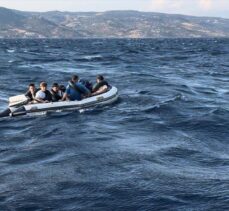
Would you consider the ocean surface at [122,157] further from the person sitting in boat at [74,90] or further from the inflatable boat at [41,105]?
the person sitting in boat at [74,90]

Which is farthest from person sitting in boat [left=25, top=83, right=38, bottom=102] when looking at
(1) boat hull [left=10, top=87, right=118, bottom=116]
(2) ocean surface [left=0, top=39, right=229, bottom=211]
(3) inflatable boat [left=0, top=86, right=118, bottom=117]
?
(2) ocean surface [left=0, top=39, right=229, bottom=211]

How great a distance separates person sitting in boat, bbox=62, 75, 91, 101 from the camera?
25.9 m

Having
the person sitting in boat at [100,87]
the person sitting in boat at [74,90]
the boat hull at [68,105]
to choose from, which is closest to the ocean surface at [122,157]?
the boat hull at [68,105]

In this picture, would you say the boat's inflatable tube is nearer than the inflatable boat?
Yes

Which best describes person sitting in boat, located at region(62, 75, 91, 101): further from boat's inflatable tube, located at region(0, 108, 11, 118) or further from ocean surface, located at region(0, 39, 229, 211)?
boat's inflatable tube, located at region(0, 108, 11, 118)

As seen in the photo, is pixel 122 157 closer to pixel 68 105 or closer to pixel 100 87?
pixel 68 105

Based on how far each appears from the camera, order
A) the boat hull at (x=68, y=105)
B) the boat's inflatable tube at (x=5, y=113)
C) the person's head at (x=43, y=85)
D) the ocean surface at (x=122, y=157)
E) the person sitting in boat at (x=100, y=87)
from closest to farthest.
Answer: the ocean surface at (x=122, y=157) → the boat's inflatable tube at (x=5, y=113) → the person's head at (x=43, y=85) → the boat hull at (x=68, y=105) → the person sitting in boat at (x=100, y=87)

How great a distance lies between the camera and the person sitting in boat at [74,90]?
25911 mm

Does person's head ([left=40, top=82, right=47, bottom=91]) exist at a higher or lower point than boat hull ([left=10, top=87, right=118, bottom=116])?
higher

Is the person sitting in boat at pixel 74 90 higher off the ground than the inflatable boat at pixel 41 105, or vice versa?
the person sitting in boat at pixel 74 90

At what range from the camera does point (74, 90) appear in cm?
2614

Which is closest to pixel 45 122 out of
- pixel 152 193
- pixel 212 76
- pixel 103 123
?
pixel 103 123

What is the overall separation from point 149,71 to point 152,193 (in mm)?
37340

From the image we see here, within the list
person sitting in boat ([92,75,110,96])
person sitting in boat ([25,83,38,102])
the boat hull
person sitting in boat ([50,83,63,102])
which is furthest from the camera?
person sitting in boat ([92,75,110,96])
